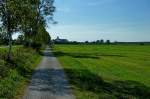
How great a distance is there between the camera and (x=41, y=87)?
685 inches

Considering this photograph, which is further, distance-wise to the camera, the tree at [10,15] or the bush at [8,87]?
the tree at [10,15]

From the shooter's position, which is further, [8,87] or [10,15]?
[10,15]

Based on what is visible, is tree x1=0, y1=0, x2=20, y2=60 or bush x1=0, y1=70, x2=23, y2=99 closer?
bush x1=0, y1=70, x2=23, y2=99

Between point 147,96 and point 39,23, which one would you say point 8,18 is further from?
point 39,23

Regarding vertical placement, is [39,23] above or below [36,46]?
above

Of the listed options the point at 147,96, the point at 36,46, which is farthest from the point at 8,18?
the point at 36,46

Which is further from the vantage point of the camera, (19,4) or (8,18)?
(8,18)

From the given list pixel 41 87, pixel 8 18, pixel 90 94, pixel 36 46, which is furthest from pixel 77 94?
pixel 36 46

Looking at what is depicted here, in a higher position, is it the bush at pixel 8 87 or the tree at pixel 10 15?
the tree at pixel 10 15

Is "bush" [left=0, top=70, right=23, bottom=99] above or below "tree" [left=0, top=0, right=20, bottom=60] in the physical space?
below

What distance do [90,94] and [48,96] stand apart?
233 cm

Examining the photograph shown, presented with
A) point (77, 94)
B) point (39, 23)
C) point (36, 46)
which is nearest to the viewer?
point (77, 94)

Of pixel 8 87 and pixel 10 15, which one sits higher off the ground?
pixel 10 15

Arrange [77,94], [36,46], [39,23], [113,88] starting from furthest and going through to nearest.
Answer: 1. [36,46]
2. [39,23]
3. [113,88]
4. [77,94]
